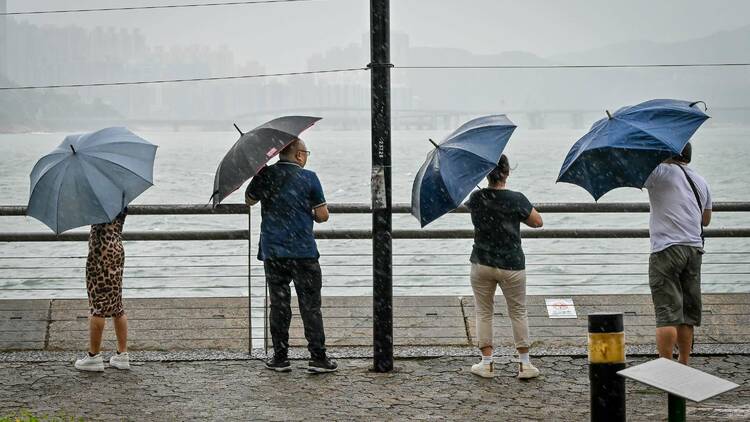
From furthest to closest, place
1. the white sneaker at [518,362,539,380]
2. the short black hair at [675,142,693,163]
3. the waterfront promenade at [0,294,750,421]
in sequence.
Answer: the white sneaker at [518,362,539,380]
the short black hair at [675,142,693,163]
the waterfront promenade at [0,294,750,421]

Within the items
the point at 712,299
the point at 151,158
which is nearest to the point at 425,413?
the point at 151,158

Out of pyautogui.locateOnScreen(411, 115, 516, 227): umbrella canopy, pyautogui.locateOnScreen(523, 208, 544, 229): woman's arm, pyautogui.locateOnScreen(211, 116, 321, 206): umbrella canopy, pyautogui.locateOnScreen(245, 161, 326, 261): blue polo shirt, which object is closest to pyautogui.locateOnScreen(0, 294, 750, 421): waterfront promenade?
pyautogui.locateOnScreen(245, 161, 326, 261): blue polo shirt

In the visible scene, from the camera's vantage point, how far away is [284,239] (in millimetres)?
7777

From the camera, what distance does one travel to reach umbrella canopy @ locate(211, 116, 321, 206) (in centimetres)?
752

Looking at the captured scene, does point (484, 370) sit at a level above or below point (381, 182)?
below

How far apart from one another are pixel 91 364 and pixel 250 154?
207 centimetres

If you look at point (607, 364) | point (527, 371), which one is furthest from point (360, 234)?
point (607, 364)

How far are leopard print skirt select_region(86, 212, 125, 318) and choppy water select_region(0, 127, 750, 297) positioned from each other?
0.64 meters

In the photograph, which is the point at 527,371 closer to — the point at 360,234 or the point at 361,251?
the point at 360,234

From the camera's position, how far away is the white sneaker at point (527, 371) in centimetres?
764

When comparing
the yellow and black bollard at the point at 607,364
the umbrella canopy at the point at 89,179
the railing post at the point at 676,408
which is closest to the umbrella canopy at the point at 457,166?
the umbrella canopy at the point at 89,179

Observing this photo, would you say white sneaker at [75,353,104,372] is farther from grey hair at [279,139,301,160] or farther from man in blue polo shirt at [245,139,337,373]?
grey hair at [279,139,301,160]

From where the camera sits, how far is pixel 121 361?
8109 millimetres

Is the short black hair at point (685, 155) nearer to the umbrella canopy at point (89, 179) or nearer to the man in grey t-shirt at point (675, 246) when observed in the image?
the man in grey t-shirt at point (675, 246)
